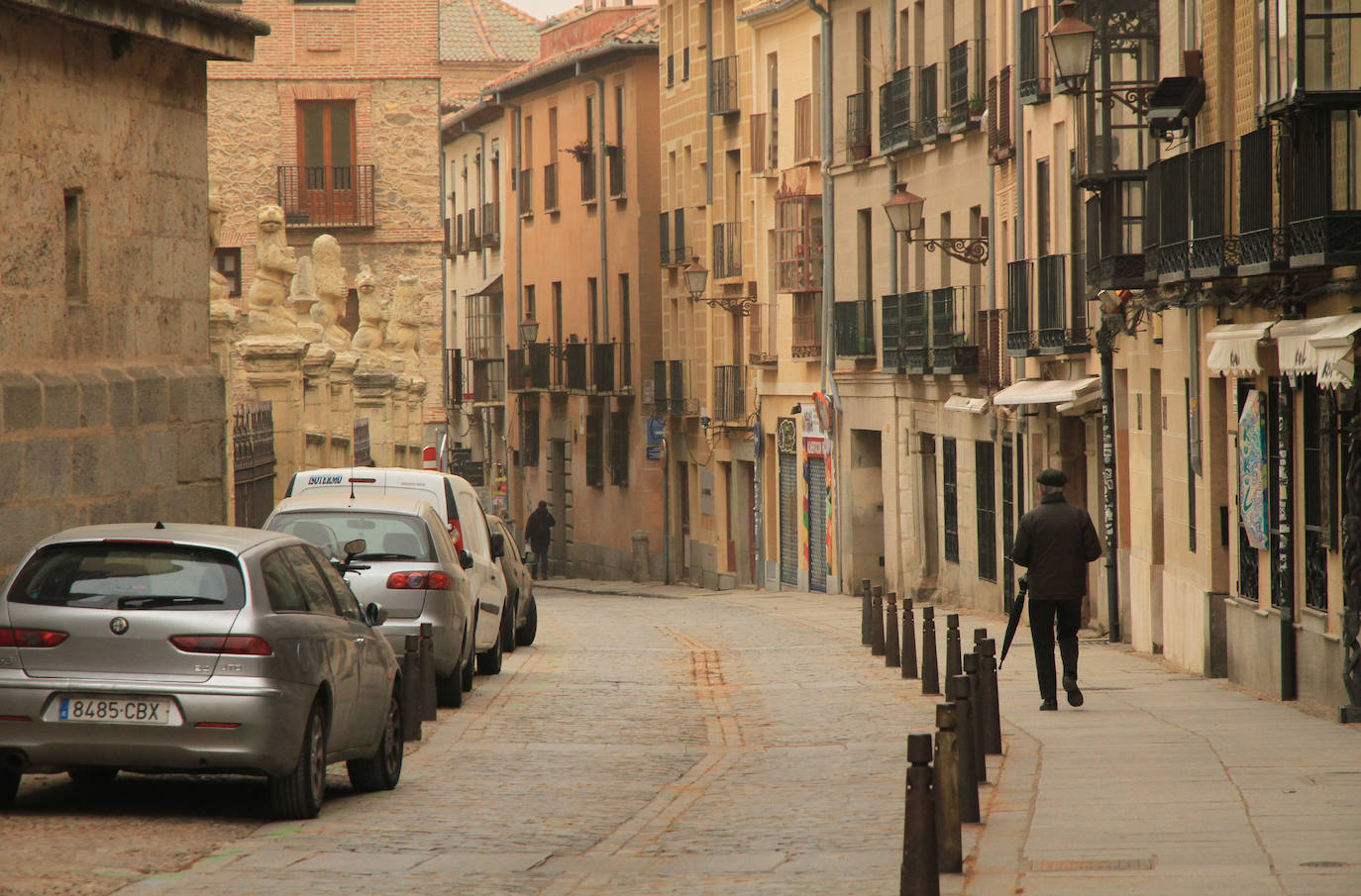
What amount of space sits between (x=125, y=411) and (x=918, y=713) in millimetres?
6140

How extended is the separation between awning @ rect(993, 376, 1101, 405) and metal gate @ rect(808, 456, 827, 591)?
11.6 metres

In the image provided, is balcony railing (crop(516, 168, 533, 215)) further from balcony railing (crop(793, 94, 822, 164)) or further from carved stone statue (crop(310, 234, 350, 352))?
carved stone statue (crop(310, 234, 350, 352))

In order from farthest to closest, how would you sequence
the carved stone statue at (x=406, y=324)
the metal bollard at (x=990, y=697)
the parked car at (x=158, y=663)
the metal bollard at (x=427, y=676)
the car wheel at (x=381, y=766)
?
the carved stone statue at (x=406, y=324) < the metal bollard at (x=427, y=676) < the metal bollard at (x=990, y=697) < the car wheel at (x=381, y=766) < the parked car at (x=158, y=663)

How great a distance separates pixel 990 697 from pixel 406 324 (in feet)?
93.3

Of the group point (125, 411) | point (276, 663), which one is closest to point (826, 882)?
point (276, 663)

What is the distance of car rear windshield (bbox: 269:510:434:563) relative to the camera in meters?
15.9

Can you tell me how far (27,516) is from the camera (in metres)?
13.1

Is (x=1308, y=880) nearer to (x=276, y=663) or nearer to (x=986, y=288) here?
(x=276, y=663)

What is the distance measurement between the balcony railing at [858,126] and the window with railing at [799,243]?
2.31m

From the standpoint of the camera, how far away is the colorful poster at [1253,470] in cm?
1694

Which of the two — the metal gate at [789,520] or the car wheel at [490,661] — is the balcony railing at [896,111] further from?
the car wheel at [490,661]

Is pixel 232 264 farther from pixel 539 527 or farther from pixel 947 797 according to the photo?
pixel 947 797

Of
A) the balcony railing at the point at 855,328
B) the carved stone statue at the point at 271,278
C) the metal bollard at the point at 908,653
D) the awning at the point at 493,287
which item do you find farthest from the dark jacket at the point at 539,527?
the metal bollard at the point at 908,653

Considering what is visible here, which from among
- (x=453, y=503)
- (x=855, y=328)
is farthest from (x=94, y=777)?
(x=855, y=328)
